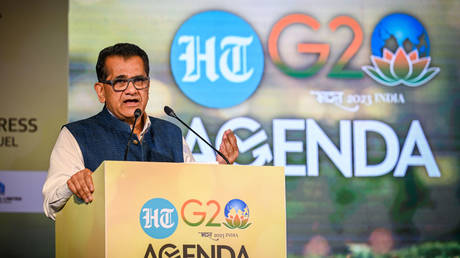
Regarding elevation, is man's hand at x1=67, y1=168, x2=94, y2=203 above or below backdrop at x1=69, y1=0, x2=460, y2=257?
below

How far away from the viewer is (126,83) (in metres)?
2.75

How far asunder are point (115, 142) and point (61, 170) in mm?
296

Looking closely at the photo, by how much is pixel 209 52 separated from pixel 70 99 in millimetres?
1005

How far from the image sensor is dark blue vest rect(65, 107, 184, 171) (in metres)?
2.71

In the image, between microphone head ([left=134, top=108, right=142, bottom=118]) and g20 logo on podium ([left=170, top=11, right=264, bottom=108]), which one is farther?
g20 logo on podium ([left=170, top=11, right=264, bottom=108])

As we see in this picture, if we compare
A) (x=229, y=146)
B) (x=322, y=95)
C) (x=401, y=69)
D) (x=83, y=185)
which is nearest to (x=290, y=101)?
(x=322, y=95)

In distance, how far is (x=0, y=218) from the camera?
468 cm

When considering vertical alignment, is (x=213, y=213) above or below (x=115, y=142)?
below

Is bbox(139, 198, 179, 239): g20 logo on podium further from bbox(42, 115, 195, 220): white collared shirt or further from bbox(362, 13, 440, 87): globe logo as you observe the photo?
bbox(362, 13, 440, 87): globe logo

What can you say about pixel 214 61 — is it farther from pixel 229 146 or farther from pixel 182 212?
pixel 182 212

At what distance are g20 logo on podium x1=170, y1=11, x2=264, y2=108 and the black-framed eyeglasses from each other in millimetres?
1960

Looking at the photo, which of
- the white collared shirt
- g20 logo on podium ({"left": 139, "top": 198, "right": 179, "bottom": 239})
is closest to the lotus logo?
the white collared shirt

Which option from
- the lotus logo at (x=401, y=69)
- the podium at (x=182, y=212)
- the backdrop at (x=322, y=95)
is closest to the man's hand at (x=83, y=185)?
the podium at (x=182, y=212)

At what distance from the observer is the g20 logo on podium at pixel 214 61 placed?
15.5 feet
